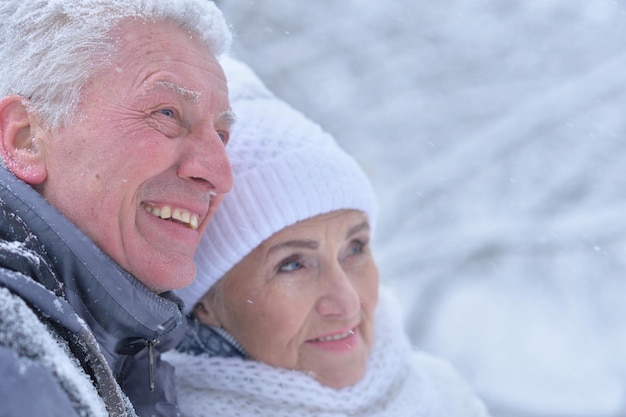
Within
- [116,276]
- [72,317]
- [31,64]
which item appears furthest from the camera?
[31,64]

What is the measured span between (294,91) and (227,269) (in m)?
5.61

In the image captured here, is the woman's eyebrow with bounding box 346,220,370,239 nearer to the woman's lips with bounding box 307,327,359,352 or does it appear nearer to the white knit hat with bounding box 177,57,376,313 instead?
the white knit hat with bounding box 177,57,376,313

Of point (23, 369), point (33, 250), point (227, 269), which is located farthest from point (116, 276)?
point (227, 269)

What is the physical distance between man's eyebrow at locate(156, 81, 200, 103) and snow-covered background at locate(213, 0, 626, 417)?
5273 millimetres

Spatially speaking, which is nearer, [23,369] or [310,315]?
[23,369]

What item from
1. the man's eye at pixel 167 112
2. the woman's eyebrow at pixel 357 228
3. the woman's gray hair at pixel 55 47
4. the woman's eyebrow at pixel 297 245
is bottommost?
the woman's eyebrow at pixel 357 228

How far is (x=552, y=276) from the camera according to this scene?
27.0ft

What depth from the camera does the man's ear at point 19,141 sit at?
1993 millimetres

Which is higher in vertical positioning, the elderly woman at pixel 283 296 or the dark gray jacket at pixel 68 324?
the dark gray jacket at pixel 68 324

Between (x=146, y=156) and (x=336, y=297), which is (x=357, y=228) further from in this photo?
(x=146, y=156)

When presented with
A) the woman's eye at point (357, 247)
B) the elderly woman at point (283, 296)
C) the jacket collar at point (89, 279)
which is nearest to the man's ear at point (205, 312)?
the elderly woman at point (283, 296)

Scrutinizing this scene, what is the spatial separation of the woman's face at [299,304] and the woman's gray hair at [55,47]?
36.7 inches

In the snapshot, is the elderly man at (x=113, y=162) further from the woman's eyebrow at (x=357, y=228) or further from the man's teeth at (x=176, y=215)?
the woman's eyebrow at (x=357, y=228)

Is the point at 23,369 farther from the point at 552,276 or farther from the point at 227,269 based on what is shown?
the point at 552,276
